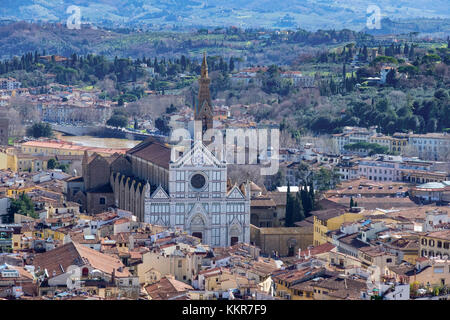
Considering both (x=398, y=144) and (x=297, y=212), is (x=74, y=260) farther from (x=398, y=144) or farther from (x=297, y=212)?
(x=398, y=144)

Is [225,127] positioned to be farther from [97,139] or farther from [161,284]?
[161,284]

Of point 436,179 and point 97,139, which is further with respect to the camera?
point 97,139

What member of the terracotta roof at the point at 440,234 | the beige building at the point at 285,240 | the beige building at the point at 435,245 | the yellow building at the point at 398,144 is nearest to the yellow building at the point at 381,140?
the yellow building at the point at 398,144

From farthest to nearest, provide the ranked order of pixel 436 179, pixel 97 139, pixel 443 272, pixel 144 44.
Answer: pixel 144 44 < pixel 97 139 < pixel 436 179 < pixel 443 272

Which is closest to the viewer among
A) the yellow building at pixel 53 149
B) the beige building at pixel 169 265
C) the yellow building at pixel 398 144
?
the beige building at pixel 169 265

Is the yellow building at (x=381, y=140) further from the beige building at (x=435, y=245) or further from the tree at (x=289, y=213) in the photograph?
the beige building at (x=435, y=245)

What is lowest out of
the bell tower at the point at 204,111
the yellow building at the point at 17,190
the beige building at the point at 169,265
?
the yellow building at the point at 17,190

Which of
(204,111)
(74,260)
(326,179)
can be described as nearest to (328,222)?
(204,111)
